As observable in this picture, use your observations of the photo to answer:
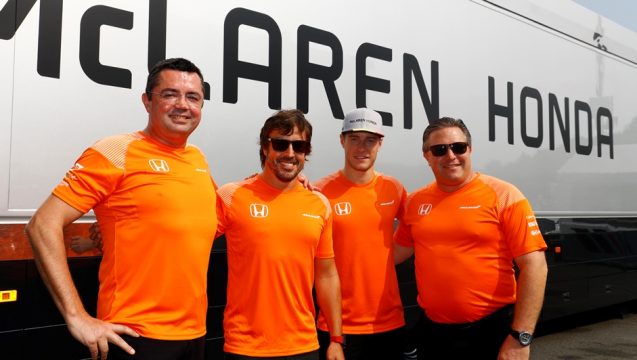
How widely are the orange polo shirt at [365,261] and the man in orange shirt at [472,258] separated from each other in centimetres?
15

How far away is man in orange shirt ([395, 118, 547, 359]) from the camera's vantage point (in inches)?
98.2

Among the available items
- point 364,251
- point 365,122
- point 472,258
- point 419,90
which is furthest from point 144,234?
point 419,90

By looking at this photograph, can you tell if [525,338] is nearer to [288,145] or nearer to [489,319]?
[489,319]

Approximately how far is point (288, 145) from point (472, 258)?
0.95 metres

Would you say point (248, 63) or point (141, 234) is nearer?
point (141, 234)

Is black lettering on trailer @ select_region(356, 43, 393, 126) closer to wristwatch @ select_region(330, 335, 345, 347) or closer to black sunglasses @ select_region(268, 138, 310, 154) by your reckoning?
black sunglasses @ select_region(268, 138, 310, 154)

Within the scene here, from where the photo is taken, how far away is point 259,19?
3039 mm

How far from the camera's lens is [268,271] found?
87.7 inches

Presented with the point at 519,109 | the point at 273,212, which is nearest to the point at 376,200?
the point at 273,212

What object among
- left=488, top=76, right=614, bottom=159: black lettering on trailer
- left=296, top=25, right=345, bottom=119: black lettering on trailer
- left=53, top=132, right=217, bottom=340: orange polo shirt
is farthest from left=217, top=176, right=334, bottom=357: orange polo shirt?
left=488, top=76, right=614, bottom=159: black lettering on trailer

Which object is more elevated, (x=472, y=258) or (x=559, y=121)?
(x=559, y=121)

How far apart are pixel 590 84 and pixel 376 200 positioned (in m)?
3.57

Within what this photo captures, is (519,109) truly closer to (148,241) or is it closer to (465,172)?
(465,172)

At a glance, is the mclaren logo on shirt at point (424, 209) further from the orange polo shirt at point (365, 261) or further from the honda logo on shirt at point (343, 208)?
the honda logo on shirt at point (343, 208)
